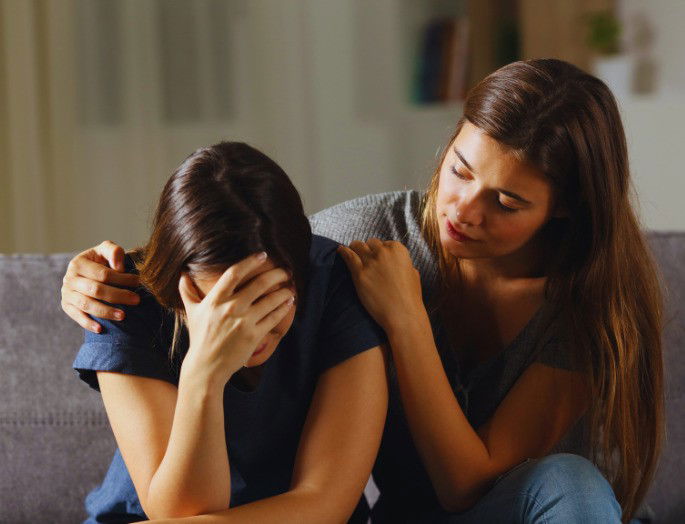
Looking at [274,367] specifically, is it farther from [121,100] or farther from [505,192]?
[121,100]

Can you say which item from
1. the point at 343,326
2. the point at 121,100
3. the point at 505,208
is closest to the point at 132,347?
the point at 343,326

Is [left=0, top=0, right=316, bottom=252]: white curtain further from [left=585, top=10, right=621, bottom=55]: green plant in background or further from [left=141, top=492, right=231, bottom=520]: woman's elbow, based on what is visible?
[left=141, top=492, right=231, bottom=520]: woman's elbow

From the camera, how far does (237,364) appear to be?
116 cm

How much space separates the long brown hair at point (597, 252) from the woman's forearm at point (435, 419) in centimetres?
21

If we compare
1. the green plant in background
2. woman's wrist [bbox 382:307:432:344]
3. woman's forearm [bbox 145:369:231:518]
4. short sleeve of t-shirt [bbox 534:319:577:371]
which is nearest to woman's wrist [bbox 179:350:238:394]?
woman's forearm [bbox 145:369:231:518]

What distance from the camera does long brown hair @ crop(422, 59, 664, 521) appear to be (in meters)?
1.34

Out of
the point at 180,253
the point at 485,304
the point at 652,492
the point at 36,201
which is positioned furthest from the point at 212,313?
the point at 36,201

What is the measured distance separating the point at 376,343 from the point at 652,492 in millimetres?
652

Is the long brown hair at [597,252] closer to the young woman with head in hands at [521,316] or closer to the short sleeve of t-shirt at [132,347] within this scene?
the young woman with head in hands at [521,316]

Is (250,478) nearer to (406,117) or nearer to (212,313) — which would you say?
(212,313)


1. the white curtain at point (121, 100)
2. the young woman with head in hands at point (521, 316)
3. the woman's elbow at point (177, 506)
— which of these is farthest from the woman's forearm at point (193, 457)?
the white curtain at point (121, 100)

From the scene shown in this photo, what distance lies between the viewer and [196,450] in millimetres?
1162

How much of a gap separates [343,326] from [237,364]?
195mm

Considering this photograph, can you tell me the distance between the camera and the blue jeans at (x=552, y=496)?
1.20 metres
